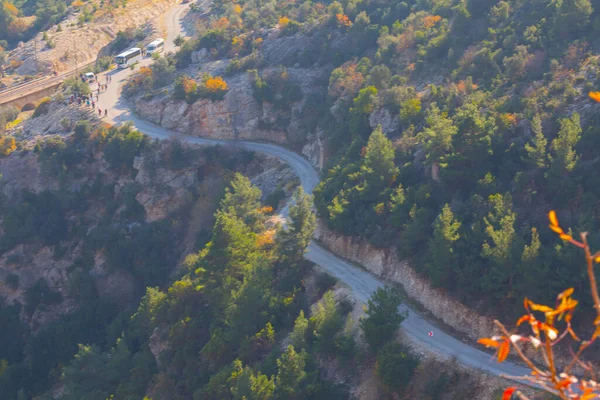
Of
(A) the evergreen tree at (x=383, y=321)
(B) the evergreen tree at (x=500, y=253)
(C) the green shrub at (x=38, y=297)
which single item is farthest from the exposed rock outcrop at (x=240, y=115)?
(A) the evergreen tree at (x=383, y=321)

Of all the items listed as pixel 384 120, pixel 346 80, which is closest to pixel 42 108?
pixel 346 80

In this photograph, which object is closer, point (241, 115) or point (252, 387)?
point (252, 387)

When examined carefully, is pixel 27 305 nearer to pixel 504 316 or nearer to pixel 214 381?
pixel 214 381

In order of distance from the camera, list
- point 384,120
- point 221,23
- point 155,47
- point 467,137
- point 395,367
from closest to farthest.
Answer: point 395,367 → point 467,137 → point 384,120 → point 221,23 → point 155,47

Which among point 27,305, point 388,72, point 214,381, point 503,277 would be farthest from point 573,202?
point 27,305

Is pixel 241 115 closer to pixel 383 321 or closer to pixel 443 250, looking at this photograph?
pixel 443 250

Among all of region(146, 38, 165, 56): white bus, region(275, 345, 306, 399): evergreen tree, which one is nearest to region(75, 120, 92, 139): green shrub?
region(146, 38, 165, 56): white bus

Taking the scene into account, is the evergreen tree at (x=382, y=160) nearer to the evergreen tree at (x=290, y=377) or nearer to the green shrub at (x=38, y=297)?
the evergreen tree at (x=290, y=377)
